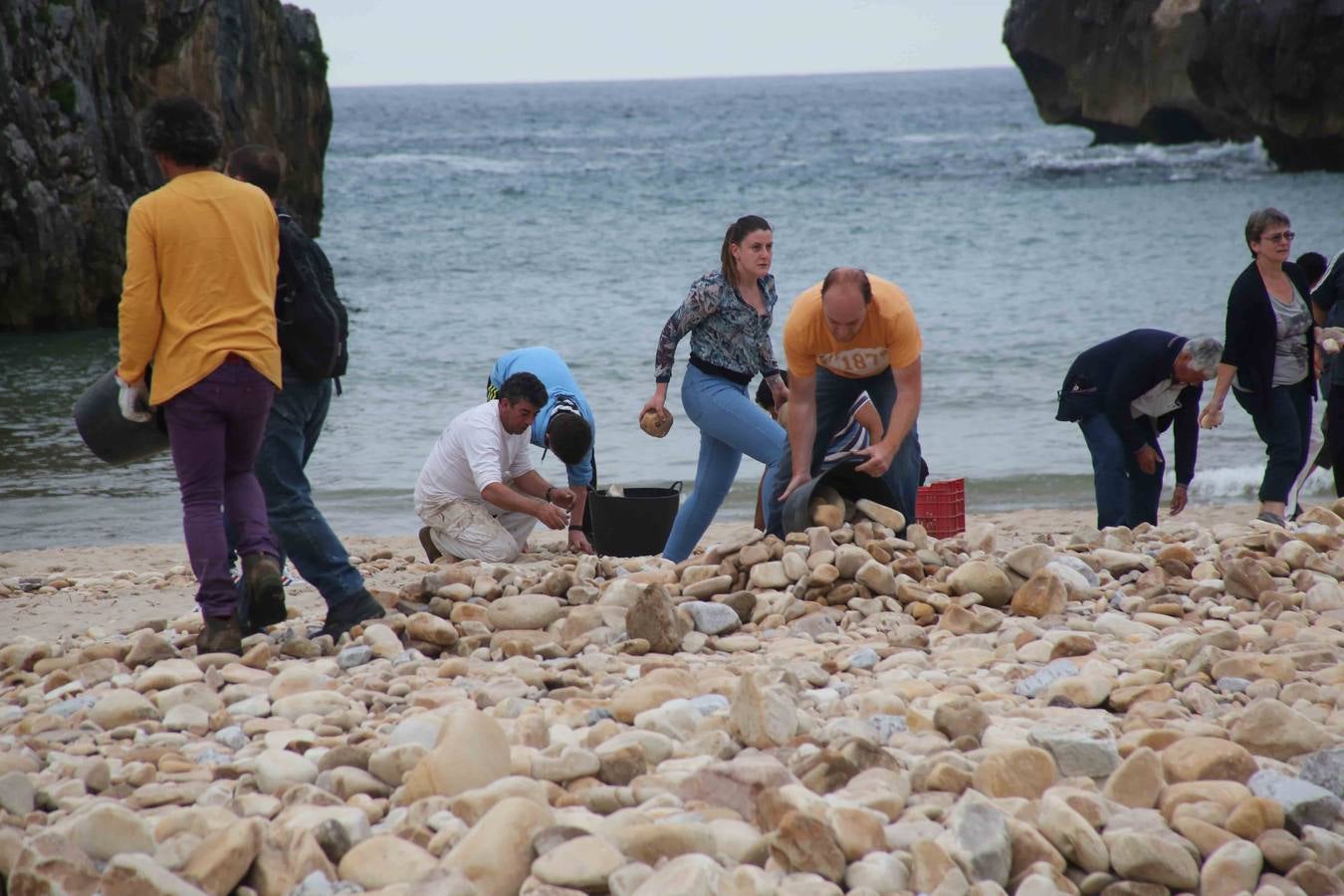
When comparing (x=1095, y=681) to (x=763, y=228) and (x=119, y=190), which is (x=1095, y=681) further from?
(x=119, y=190)

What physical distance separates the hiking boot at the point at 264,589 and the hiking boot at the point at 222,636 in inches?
3.1

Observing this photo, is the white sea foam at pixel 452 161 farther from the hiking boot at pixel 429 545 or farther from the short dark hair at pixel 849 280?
the short dark hair at pixel 849 280

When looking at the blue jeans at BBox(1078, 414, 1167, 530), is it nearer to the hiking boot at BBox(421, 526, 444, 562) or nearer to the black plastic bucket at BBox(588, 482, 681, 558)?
the black plastic bucket at BBox(588, 482, 681, 558)

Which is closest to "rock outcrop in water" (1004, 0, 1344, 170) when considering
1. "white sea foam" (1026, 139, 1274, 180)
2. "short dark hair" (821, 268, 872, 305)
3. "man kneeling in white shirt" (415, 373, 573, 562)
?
"white sea foam" (1026, 139, 1274, 180)

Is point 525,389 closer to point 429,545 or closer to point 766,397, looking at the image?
point 429,545

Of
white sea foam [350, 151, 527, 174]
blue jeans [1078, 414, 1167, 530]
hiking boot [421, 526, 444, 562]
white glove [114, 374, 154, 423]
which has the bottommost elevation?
hiking boot [421, 526, 444, 562]

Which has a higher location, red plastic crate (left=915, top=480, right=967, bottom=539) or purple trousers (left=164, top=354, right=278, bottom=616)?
purple trousers (left=164, top=354, right=278, bottom=616)

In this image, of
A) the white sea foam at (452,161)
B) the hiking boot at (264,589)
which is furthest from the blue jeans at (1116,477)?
the white sea foam at (452,161)

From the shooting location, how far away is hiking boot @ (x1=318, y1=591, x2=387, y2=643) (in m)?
4.56

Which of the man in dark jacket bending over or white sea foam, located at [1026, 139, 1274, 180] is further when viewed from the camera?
white sea foam, located at [1026, 139, 1274, 180]

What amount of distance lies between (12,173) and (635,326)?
764cm

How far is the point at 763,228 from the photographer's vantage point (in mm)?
5961

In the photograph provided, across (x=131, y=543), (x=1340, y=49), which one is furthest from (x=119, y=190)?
(x=1340, y=49)

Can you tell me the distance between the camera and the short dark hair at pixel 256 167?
4.41 metres
